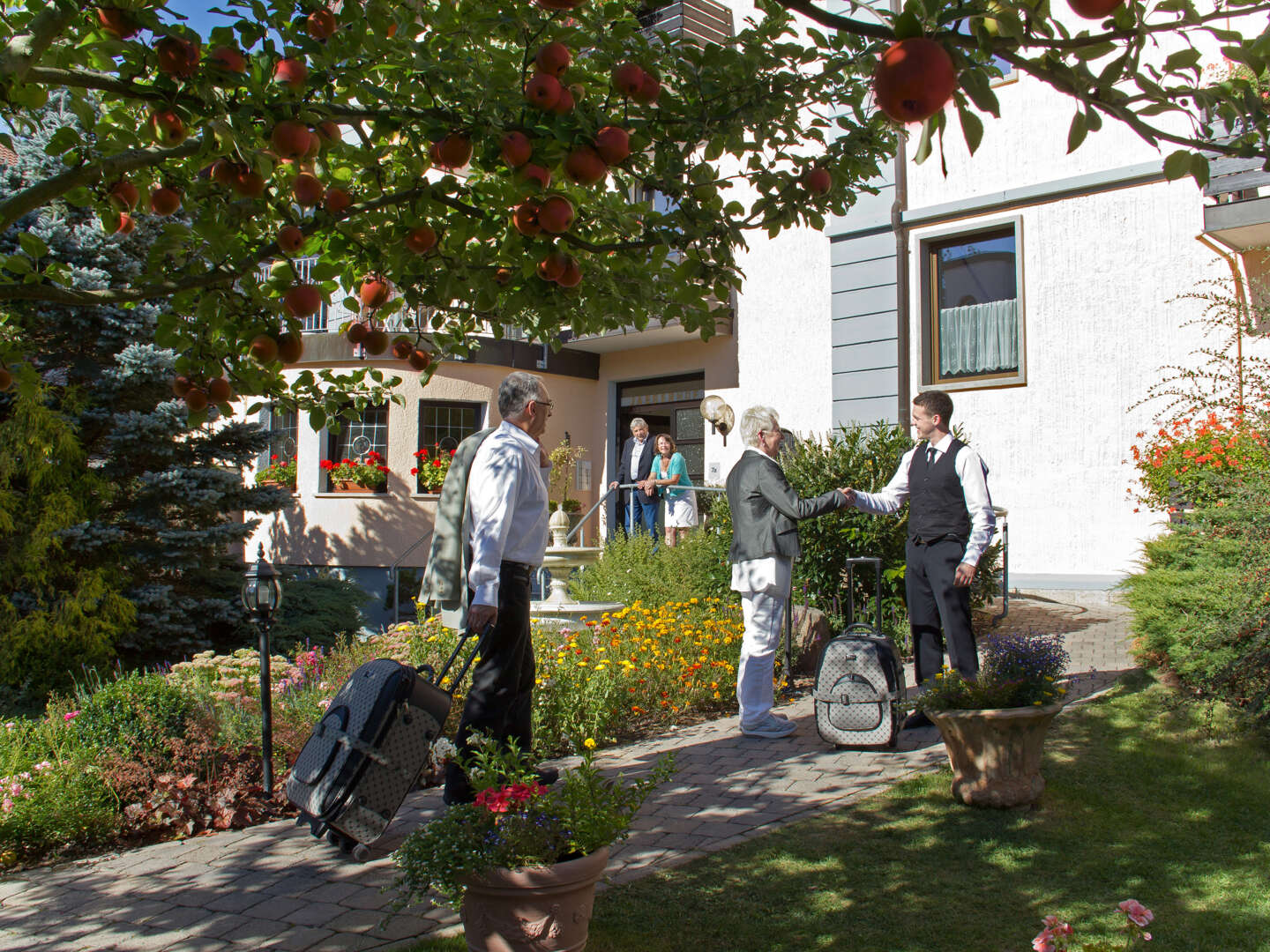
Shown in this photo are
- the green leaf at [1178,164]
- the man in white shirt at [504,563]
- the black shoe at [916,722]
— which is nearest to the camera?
the green leaf at [1178,164]

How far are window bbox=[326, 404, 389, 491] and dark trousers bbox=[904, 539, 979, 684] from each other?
421 inches

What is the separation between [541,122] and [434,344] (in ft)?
6.05

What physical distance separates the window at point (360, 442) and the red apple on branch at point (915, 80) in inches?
546

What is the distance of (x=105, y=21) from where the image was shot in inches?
98.3

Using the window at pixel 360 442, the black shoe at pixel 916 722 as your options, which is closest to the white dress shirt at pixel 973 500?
the black shoe at pixel 916 722

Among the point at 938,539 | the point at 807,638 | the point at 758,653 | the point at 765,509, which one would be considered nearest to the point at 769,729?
the point at 758,653

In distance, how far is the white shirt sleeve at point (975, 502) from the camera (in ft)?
17.5

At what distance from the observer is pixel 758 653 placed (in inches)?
222

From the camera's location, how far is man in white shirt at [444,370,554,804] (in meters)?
4.23

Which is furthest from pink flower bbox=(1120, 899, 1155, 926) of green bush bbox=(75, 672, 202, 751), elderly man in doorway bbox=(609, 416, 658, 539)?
elderly man in doorway bbox=(609, 416, 658, 539)

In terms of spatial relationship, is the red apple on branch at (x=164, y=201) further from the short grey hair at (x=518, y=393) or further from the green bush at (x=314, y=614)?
the green bush at (x=314, y=614)

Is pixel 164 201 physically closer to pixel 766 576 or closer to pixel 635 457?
pixel 766 576

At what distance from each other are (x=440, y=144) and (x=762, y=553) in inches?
131

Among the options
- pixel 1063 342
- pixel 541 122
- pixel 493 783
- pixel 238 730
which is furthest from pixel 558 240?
pixel 1063 342
